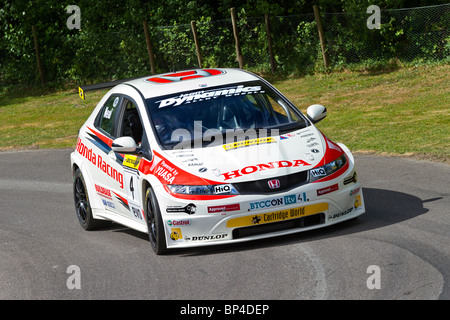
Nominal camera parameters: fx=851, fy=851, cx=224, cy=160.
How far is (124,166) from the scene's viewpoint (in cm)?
918

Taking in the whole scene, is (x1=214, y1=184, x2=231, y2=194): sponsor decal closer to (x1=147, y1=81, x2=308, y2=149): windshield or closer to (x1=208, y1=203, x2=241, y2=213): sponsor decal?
(x1=208, y1=203, x2=241, y2=213): sponsor decal

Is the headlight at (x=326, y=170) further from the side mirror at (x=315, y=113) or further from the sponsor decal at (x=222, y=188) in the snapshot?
the side mirror at (x=315, y=113)

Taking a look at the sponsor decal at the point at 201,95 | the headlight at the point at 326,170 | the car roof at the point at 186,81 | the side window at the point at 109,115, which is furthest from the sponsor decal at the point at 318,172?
the side window at the point at 109,115

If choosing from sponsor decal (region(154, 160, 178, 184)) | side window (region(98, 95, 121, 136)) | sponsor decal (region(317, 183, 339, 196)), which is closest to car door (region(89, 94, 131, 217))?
side window (region(98, 95, 121, 136))

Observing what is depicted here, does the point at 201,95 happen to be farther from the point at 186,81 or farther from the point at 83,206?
the point at 83,206

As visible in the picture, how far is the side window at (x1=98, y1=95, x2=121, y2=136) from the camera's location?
10.0m

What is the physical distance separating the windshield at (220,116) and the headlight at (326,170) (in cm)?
75

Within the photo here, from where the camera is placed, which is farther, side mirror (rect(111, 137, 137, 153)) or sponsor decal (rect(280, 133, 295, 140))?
side mirror (rect(111, 137, 137, 153))

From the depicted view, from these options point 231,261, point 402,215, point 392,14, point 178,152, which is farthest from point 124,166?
point 392,14

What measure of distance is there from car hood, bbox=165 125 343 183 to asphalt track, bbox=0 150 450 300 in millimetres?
740

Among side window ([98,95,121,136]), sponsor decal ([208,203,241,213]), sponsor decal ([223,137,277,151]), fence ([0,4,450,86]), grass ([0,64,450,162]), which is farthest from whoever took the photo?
fence ([0,4,450,86])

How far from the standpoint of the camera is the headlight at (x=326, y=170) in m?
8.21

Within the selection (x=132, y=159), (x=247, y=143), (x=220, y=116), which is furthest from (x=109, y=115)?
(x=247, y=143)
